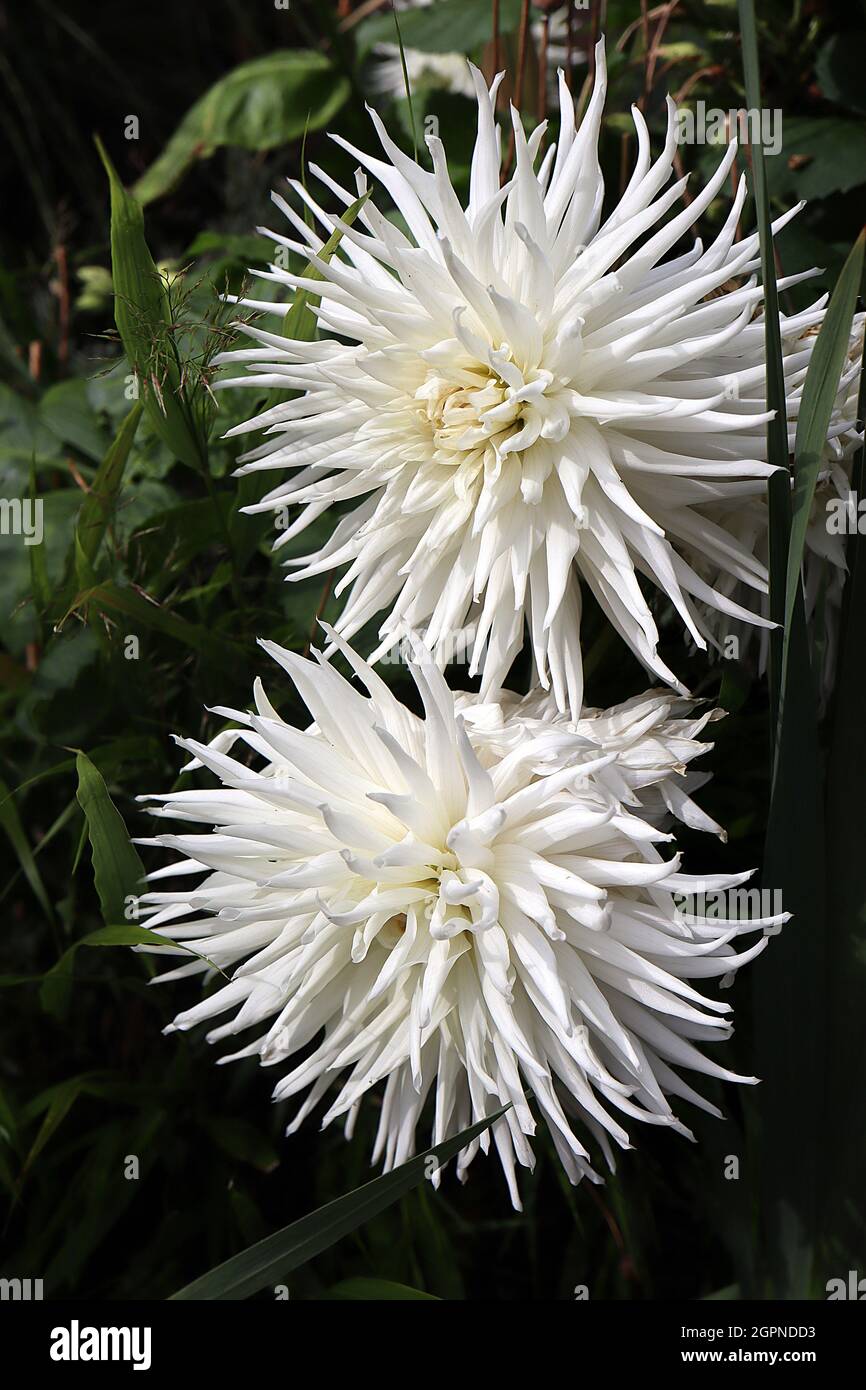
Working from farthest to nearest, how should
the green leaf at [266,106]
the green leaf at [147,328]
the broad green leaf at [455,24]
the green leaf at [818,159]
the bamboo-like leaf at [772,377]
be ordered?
the green leaf at [266,106] < the broad green leaf at [455,24] < the green leaf at [818,159] < the green leaf at [147,328] < the bamboo-like leaf at [772,377]

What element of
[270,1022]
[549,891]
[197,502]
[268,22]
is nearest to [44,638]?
[197,502]

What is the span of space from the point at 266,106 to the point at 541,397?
2.13 ft

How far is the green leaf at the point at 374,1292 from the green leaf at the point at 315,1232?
106mm

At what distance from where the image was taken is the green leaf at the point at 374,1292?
52 centimetres

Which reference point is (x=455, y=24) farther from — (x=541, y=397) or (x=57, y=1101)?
(x=57, y=1101)

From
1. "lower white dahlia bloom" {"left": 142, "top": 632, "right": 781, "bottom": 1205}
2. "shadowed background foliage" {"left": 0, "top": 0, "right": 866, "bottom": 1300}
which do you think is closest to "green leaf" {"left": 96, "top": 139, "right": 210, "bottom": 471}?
"shadowed background foliage" {"left": 0, "top": 0, "right": 866, "bottom": 1300}

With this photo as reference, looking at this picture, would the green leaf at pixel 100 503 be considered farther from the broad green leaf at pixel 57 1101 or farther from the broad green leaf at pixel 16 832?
the broad green leaf at pixel 57 1101

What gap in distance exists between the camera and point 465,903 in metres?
0.41

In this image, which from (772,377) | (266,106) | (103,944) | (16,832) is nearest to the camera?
(772,377)

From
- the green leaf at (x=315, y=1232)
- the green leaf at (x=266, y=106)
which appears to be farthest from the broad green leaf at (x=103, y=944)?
the green leaf at (x=266, y=106)

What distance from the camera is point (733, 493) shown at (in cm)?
42

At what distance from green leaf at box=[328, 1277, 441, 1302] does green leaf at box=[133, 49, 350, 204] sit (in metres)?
0.81

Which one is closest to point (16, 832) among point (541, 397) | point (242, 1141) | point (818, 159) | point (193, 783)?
point (193, 783)

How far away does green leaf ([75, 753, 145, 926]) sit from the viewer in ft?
1.64
